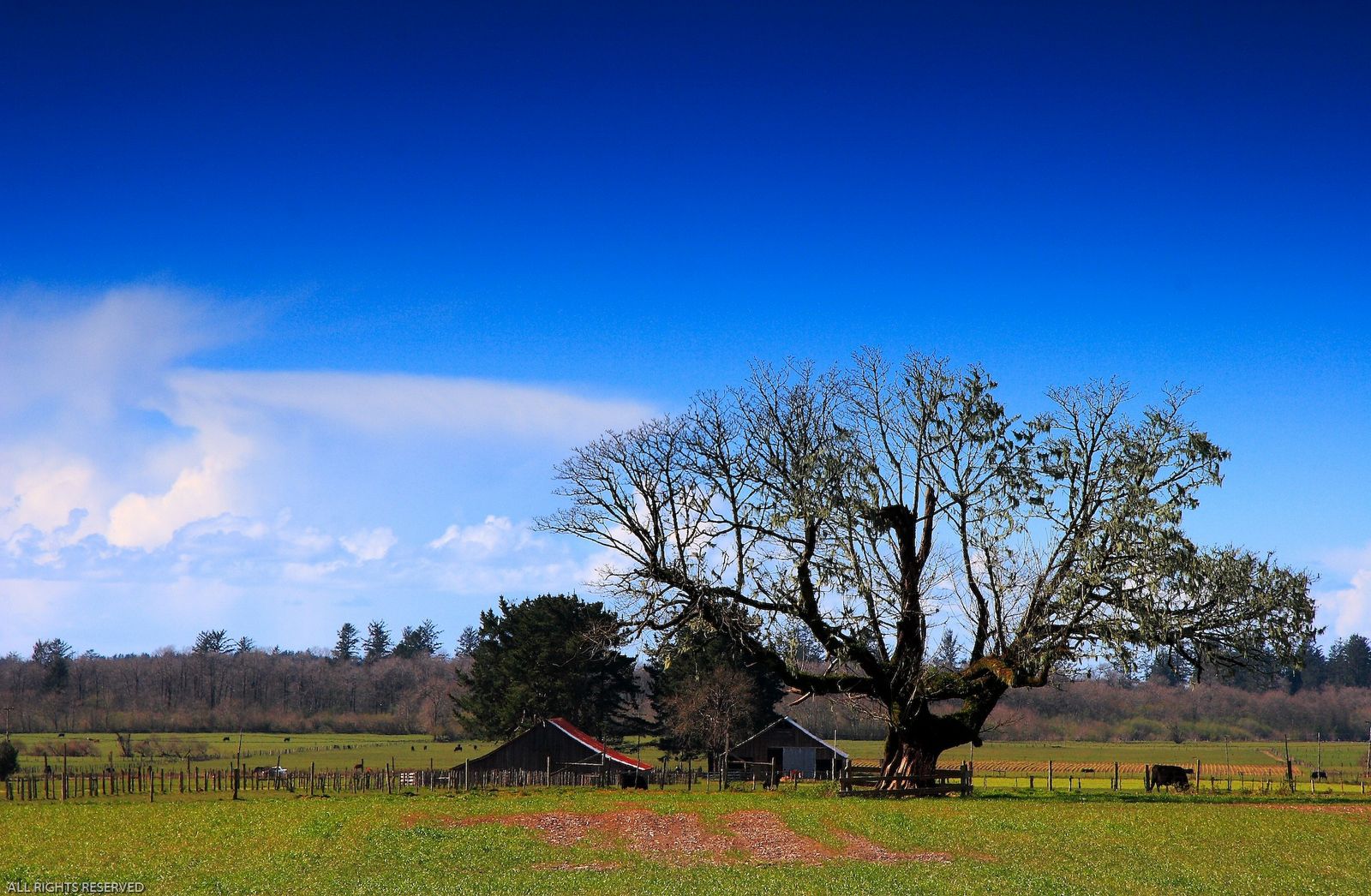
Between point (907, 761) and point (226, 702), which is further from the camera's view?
point (226, 702)

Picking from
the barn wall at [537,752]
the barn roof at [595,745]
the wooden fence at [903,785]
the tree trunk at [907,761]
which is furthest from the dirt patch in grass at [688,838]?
the barn wall at [537,752]

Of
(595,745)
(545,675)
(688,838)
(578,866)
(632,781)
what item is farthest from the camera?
(545,675)

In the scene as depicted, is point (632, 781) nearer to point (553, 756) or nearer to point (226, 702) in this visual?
point (553, 756)

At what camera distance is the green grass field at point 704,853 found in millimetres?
24906

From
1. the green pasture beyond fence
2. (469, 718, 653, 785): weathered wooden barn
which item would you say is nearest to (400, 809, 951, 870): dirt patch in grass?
the green pasture beyond fence

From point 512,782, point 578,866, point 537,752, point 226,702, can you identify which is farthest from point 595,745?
point 226,702

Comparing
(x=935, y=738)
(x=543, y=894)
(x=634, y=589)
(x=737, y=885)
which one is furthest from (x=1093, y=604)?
(x=543, y=894)

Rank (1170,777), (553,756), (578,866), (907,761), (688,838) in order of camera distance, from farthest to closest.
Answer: (553,756)
(1170,777)
(907,761)
(688,838)
(578,866)

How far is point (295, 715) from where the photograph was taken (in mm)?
172250

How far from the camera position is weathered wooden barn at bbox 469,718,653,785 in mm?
67938

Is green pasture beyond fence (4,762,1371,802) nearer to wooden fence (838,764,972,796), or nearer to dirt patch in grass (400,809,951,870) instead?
wooden fence (838,764,972,796)

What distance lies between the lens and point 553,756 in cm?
6912

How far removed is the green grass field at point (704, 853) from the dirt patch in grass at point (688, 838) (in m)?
0.11

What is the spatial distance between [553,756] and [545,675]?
16.3 meters
